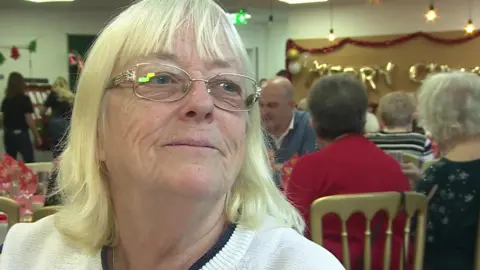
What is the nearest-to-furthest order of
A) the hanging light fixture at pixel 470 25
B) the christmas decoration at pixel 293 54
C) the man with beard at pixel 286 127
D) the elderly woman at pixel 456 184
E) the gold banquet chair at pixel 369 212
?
the gold banquet chair at pixel 369 212
the elderly woman at pixel 456 184
the man with beard at pixel 286 127
the hanging light fixture at pixel 470 25
the christmas decoration at pixel 293 54

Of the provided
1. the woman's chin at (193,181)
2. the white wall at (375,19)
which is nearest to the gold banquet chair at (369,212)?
the woman's chin at (193,181)

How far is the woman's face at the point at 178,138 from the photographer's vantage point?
3.16 feet

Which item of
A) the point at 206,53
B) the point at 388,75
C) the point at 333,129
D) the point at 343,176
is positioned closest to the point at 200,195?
the point at 206,53

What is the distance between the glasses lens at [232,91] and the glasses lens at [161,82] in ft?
0.19

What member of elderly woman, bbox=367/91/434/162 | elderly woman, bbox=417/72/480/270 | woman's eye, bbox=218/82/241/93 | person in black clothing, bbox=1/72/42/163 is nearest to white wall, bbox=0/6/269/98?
person in black clothing, bbox=1/72/42/163

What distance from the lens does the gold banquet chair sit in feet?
6.85

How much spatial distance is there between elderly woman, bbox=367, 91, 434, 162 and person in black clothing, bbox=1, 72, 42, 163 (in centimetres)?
441

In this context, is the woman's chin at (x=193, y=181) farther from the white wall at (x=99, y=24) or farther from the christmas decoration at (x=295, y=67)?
the christmas decoration at (x=295, y=67)

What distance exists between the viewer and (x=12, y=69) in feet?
33.5

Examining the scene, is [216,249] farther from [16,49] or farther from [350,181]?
[16,49]

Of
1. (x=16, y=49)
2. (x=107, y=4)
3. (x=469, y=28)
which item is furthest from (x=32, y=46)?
(x=469, y=28)

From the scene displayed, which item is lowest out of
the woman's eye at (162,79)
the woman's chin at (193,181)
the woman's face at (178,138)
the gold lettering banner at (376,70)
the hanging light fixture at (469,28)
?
the woman's chin at (193,181)

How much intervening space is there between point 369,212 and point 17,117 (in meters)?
5.83

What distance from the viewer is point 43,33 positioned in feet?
34.0
